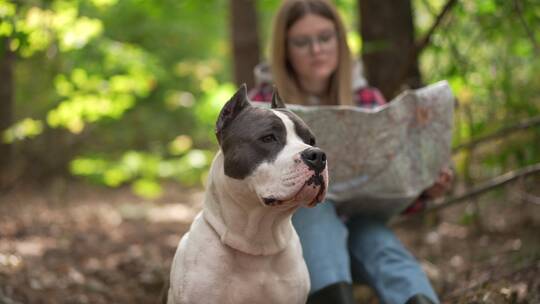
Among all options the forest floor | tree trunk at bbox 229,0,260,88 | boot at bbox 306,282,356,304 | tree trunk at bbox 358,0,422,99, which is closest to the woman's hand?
the forest floor

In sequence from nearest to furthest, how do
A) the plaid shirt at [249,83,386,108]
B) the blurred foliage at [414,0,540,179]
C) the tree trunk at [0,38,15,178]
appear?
the plaid shirt at [249,83,386,108], the blurred foliage at [414,0,540,179], the tree trunk at [0,38,15,178]

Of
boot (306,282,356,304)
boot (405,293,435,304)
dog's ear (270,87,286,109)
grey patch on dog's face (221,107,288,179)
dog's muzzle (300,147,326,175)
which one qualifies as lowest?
boot (405,293,435,304)

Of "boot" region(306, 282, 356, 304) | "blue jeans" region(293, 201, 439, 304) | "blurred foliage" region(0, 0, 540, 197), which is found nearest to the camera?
"boot" region(306, 282, 356, 304)

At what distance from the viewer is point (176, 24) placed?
34.3 feet

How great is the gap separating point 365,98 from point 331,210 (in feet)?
2.87

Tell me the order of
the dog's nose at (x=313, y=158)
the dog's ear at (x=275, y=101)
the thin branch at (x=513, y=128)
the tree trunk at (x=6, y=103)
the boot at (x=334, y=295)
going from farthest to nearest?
the tree trunk at (x=6, y=103)
the thin branch at (x=513, y=128)
the boot at (x=334, y=295)
the dog's ear at (x=275, y=101)
the dog's nose at (x=313, y=158)

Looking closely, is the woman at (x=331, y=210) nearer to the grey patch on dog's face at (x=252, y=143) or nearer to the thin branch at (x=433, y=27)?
the thin branch at (x=433, y=27)

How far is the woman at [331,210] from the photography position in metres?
3.17

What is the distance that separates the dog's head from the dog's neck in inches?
4.5

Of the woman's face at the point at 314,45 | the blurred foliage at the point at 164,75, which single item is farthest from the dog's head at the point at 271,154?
the blurred foliage at the point at 164,75

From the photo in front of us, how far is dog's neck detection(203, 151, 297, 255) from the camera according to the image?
2.53m

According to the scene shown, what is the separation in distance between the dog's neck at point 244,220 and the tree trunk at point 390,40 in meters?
2.46

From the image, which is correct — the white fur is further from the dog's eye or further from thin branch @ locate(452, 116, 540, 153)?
thin branch @ locate(452, 116, 540, 153)

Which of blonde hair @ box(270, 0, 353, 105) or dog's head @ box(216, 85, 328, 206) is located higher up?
blonde hair @ box(270, 0, 353, 105)
